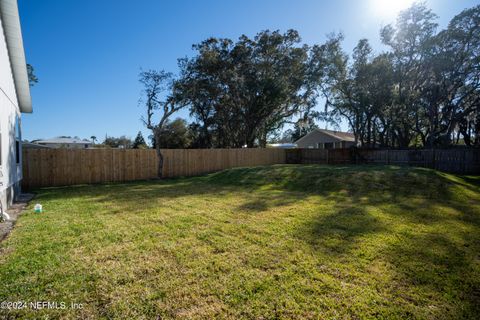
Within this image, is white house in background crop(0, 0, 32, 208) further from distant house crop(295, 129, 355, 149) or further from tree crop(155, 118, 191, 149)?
distant house crop(295, 129, 355, 149)

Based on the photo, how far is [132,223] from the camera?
4.62m

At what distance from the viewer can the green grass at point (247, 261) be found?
2.14m

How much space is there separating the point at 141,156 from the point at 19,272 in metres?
10.2

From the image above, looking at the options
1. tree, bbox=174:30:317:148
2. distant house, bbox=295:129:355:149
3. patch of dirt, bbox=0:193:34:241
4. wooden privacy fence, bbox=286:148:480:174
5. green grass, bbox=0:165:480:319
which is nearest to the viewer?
green grass, bbox=0:165:480:319

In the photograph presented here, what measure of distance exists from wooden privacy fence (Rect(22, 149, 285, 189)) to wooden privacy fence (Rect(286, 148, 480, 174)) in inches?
255

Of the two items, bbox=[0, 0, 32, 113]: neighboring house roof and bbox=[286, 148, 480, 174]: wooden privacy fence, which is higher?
bbox=[0, 0, 32, 113]: neighboring house roof

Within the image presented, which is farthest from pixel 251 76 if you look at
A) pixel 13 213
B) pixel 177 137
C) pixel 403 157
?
pixel 13 213

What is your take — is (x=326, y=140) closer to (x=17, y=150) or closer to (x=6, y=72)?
(x=17, y=150)

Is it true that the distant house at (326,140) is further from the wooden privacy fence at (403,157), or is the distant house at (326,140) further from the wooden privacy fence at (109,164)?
the wooden privacy fence at (109,164)

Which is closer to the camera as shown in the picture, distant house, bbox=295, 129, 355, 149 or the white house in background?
the white house in background

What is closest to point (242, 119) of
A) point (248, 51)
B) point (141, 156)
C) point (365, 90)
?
point (248, 51)

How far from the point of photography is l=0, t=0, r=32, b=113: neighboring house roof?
19.4 feet

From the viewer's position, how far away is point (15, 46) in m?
6.86

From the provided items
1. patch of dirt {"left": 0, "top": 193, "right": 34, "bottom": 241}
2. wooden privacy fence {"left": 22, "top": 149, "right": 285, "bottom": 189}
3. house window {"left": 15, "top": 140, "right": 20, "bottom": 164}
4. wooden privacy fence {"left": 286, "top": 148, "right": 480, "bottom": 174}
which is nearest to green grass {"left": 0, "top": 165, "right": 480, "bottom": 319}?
patch of dirt {"left": 0, "top": 193, "right": 34, "bottom": 241}
